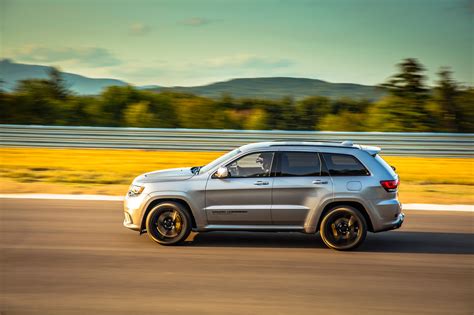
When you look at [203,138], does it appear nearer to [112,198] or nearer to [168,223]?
[112,198]

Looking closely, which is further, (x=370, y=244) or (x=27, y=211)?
(x=27, y=211)

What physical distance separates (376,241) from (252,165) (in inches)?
95.7

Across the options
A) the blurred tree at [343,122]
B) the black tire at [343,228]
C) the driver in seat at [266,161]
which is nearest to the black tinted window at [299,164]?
the driver in seat at [266,161]

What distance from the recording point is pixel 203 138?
18781 mm

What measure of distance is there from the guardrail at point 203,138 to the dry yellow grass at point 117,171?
0.94 ft

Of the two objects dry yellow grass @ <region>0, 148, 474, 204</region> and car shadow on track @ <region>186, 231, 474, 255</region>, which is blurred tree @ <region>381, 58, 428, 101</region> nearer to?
dry yellow grass @ <region>0, 148, 474, 204</region>

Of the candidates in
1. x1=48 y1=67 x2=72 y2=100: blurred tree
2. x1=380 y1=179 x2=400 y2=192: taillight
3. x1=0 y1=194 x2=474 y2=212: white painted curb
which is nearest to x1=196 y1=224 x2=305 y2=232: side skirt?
x1=380 y1=179 x2=400 y2=192: taillight

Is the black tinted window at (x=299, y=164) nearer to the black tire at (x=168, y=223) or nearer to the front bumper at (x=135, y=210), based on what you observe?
the black tire at (x=168, y=223)

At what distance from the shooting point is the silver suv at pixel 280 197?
29.7 ft

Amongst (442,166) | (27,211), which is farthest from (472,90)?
(27,211)

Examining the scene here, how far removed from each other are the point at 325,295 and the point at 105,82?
21.8 metres

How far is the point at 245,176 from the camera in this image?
9.25 metres

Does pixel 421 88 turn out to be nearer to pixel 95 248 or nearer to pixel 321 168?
pixel 321 168

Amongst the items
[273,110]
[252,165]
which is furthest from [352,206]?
[273,110]
